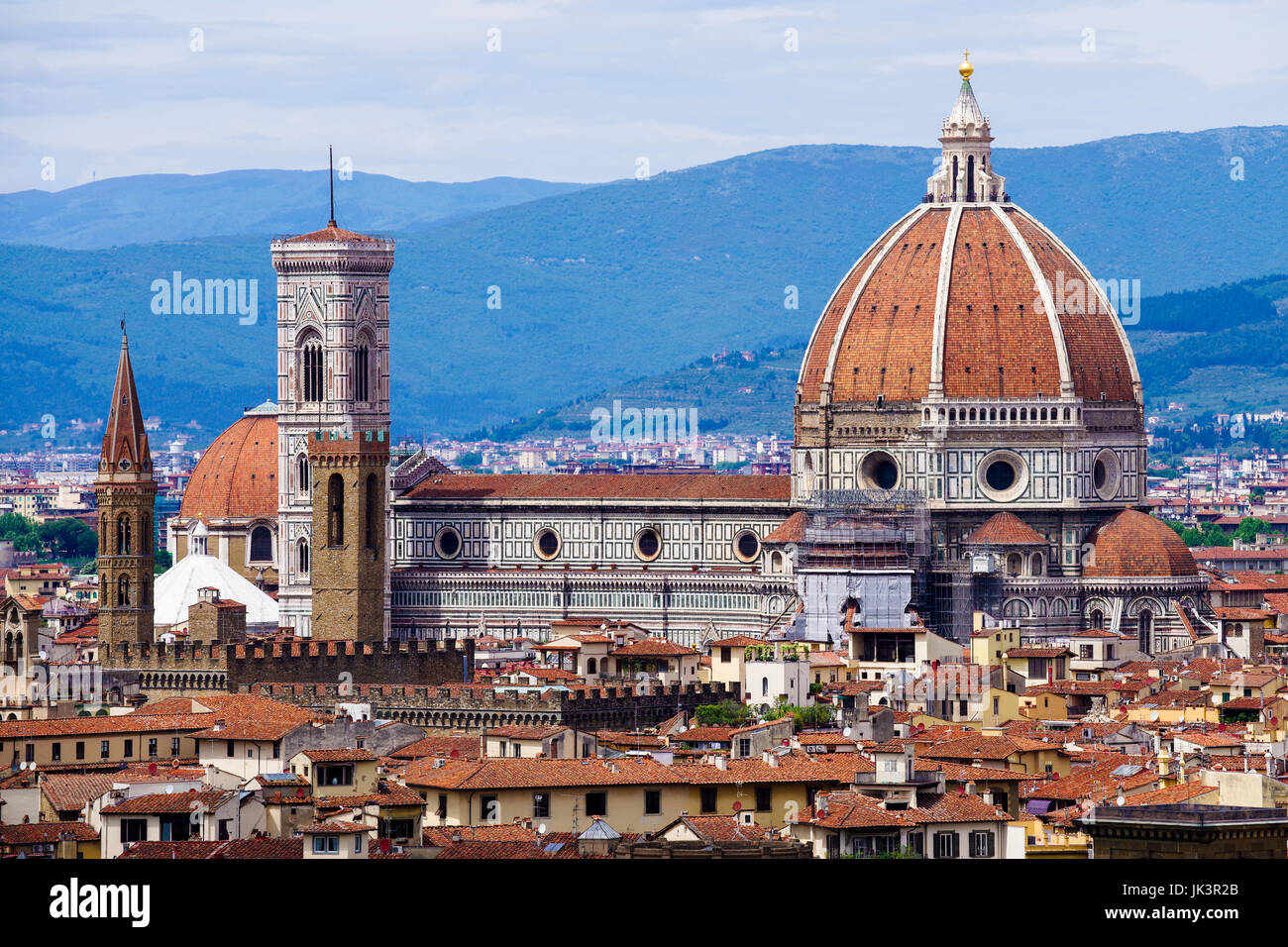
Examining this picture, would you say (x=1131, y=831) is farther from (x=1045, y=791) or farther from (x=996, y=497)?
(x=996, y=497)

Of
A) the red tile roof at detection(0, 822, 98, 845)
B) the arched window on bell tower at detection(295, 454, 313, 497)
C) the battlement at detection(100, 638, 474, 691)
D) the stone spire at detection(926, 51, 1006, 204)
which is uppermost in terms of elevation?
the stone spire at detection(926, 51, 1006, 204)

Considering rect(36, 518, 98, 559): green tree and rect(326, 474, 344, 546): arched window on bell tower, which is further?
rect(36, 518, 98, 559): green tree

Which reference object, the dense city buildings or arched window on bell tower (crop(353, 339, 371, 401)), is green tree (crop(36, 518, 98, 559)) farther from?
arched window on bell tower (crop(353, 339, 371, 401))

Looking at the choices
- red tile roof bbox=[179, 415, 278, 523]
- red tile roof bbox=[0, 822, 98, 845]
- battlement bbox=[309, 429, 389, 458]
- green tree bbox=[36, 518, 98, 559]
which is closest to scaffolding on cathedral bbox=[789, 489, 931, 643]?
battlement bbox=[309, 429, 389, 458]

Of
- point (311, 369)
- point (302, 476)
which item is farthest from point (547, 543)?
point (302, 476)

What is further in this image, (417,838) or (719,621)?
(719,621)

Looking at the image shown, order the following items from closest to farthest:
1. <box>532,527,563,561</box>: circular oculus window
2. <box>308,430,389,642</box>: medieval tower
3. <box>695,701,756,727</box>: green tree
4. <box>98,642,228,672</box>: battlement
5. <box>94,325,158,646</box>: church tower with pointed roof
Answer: <box>695,701,756,727</box>: green tree
<box>98,642,228,672</box>: battlement
<box>94,325,158,646</box>: church tower with pointed roof
<box>308,430,389,642</box>: medieval tower
<box>532,527,563,561</box>: circular oculus window
